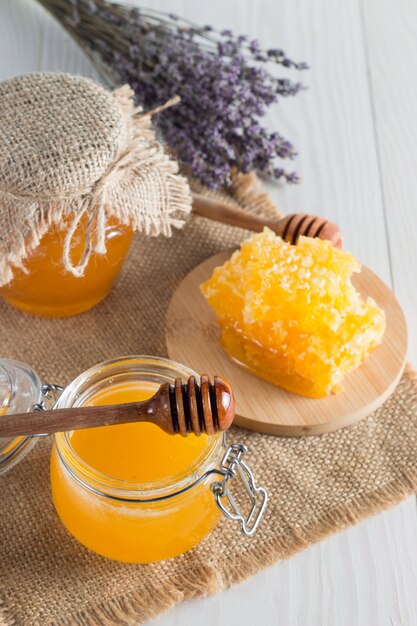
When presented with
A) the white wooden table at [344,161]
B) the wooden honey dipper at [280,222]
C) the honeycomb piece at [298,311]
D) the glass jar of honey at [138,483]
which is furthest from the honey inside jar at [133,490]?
the wooden honey dipper at [280,222]

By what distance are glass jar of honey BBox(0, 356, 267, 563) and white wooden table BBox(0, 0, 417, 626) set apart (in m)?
0.12

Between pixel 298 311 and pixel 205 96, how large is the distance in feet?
1.80

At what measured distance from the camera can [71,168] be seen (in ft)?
3.87

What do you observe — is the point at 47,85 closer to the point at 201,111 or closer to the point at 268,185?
the point at 201,111

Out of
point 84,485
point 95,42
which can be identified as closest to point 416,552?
point 84,485

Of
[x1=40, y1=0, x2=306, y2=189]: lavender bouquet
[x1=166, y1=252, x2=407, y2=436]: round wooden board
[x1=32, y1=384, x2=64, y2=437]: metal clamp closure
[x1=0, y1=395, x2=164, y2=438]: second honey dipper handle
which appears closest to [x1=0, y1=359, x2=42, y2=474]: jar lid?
[x1=32, y1=384, x2=64, y2=437]: metal clamp closure

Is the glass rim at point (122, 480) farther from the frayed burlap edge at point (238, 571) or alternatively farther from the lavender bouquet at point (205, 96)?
the lavender bouquet at point (205, 96)

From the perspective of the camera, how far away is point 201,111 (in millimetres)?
1613

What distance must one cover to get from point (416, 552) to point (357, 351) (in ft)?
0.99

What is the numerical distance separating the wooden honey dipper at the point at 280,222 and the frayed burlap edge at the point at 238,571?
42 centimetres

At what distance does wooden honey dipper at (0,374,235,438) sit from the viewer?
0.98 metres

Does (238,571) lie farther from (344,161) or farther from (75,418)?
(344,161)

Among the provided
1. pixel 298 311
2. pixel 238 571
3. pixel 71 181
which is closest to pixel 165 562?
pixel 238 571

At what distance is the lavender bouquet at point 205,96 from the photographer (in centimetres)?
160
